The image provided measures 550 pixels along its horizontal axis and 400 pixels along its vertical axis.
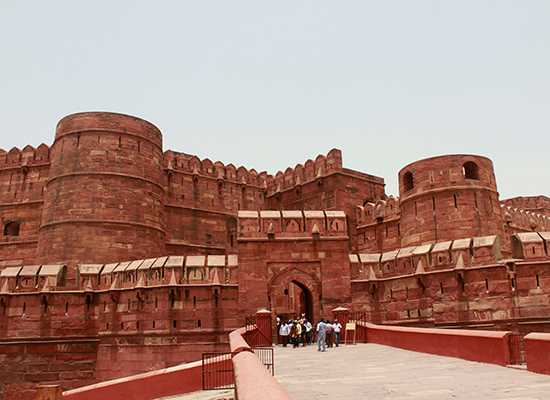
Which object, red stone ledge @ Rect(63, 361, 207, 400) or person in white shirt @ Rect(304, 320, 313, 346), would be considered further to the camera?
person in white shirt @ Rect(304, 320, 313, 346)

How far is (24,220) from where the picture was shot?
79.0 feet

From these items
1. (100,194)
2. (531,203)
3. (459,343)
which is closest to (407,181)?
(100,194)

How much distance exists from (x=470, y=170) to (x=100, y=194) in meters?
14.6

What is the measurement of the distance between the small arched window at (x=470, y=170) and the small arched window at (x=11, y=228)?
1981 centimetres

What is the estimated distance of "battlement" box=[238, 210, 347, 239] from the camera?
16031 mm

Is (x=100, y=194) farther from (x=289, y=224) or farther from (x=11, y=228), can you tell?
(x=289, y=224)

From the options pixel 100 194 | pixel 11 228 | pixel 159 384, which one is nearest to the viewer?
pixel 159 384

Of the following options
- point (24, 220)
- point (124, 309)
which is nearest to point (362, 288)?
point (124, 309)

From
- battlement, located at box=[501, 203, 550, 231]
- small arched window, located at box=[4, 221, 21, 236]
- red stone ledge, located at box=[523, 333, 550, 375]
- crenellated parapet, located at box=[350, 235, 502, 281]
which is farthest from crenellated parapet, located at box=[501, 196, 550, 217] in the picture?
red stone ledge, located at box=[523, 333, 550, 375]

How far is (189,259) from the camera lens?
54.4 ft

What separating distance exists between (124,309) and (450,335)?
11767 millimetres

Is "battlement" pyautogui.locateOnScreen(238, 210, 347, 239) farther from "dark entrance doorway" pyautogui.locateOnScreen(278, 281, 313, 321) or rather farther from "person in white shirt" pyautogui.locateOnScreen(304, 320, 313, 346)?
"dark entrance doorway" pyautogui.locateOnScreen(278, 281, 313, 321)

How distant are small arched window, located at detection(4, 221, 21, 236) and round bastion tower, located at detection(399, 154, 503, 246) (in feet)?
57.9

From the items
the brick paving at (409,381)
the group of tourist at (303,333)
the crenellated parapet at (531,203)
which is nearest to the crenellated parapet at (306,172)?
the group of tourist at (303,333)
